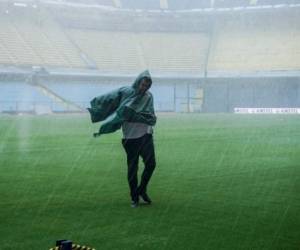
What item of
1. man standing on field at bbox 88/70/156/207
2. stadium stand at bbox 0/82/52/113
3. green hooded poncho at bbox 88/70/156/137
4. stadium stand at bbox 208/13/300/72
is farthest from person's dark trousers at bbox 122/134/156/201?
stadium stand at bbox 208/13/300/72

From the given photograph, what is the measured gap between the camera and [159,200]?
852 cm

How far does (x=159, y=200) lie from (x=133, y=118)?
4.33 ft

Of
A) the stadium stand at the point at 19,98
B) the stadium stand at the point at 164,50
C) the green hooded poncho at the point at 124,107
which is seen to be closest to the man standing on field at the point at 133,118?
the green hooded poncho at the point at 124,107

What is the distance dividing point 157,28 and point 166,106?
921 centimetres

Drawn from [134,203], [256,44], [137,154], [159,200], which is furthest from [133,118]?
[256,44]

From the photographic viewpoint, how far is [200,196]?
347 inches

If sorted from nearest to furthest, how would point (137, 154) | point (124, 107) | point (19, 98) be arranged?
point (124, 107) < point (137, 154) < point (19, 98)

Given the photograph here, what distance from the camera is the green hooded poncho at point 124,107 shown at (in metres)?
7.86

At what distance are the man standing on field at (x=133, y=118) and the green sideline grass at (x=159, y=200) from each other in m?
0.56

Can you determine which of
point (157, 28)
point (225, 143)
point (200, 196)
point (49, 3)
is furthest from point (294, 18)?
point (200, 196)

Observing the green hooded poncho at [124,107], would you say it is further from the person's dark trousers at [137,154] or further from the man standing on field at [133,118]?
the person's dark trousers at [137,154]

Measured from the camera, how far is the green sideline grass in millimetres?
6203

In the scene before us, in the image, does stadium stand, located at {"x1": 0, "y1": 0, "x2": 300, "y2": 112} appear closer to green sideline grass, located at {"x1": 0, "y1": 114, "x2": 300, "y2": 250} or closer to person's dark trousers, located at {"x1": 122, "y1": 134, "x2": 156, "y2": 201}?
green sideline grass, located at {"x1": 0, "y1": 114, "x2": 300, "y2": 250}

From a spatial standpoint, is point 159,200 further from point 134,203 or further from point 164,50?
point 164,50
